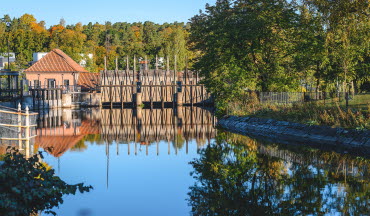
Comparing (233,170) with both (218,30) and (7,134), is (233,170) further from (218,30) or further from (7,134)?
(218,30)

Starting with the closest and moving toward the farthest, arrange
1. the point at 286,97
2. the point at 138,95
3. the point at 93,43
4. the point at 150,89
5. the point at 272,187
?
the point at 272,187, the point at 286,97, the point at 150,89, the point at 138,95, the point at 93,43

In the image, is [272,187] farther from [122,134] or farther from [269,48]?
[269,48]

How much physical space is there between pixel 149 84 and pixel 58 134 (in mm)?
33542

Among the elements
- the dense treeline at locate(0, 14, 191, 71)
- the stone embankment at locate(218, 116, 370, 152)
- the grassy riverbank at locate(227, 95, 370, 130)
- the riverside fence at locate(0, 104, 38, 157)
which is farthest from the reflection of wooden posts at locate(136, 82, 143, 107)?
the riverside fence at locate(0, 104, 38, 157)

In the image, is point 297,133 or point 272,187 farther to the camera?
point 297,133

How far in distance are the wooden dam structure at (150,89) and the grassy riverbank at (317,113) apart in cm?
2609

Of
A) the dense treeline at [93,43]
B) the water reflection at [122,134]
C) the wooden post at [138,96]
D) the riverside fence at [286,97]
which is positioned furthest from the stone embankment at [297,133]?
the dense treeline at [93,43]

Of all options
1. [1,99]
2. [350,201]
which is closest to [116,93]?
[1,99]

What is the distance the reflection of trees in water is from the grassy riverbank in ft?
15.8

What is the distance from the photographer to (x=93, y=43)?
95.9 metres

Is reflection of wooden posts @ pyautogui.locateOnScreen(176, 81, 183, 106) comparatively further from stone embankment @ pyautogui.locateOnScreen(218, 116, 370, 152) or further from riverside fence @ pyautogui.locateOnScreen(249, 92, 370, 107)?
stone embankment @ pyautogui.locateOnScreen(218, 116, 370, 152)

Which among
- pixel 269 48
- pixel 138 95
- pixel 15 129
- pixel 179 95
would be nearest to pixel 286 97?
pixel 269 48

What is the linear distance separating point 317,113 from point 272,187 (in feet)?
45.2

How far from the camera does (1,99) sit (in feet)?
132
